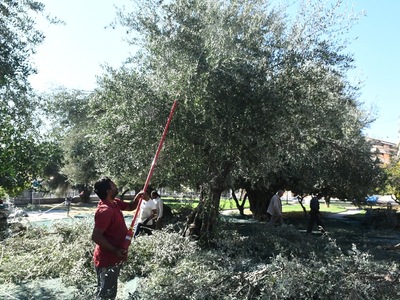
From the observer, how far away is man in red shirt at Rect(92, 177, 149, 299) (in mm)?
4551

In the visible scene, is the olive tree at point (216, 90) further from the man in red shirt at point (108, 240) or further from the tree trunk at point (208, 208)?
the man in red shirt at point (108, 240)

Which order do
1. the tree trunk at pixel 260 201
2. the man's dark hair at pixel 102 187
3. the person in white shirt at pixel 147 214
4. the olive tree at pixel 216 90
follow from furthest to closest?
the tree trunk at pixel 260 201 → the person in white shirt at pixel 147 214 → the olive tree at pixel 216 90 → the man's dark hair at pixel 102 187

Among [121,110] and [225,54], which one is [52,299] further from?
[225,54]

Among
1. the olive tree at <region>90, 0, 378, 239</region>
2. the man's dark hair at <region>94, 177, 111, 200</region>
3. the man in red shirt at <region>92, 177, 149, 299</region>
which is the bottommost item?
the man in red shirt at <region>92, 177, 149, 299</region>

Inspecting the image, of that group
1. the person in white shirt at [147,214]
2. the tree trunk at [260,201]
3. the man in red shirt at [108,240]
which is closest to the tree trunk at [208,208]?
the person in white shirt at [147,214]

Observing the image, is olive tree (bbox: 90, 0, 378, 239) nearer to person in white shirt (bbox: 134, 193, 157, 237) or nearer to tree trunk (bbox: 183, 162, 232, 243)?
tree trunk (bbox: 183, 162, 232, 243)

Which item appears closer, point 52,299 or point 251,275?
point 251,275

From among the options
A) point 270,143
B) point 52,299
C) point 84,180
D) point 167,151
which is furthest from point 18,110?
point 84,180

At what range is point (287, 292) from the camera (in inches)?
178

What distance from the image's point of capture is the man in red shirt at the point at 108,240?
179 inches

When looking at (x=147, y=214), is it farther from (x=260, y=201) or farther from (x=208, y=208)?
(x=260, y=201)

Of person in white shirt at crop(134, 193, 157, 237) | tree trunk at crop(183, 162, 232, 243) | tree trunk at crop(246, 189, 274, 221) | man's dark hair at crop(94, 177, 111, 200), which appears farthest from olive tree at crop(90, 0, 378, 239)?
tree trunk at crop(246, 189, 274, 221)

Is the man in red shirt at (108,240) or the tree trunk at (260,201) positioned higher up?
the tree trunk at (260,201)

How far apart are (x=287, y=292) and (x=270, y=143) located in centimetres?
387
